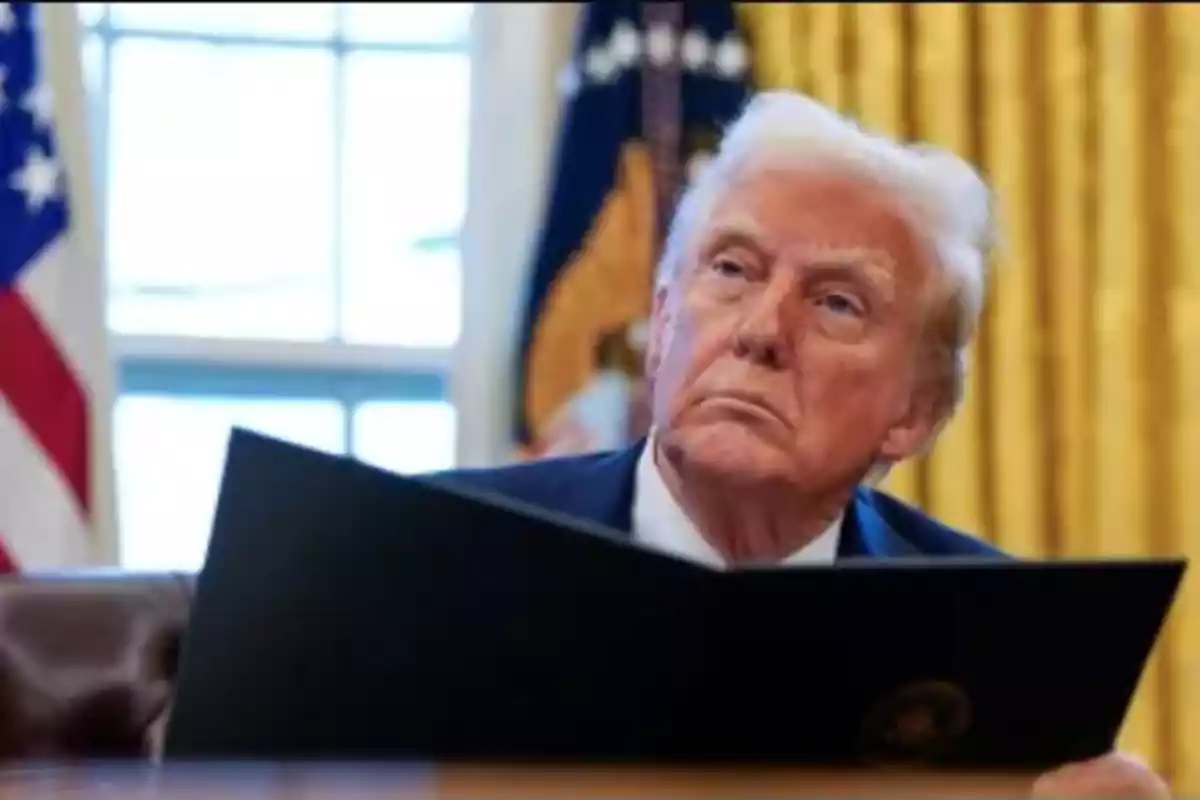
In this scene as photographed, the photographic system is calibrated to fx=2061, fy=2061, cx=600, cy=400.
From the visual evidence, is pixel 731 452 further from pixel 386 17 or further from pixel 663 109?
pixel 386 17

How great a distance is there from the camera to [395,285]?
2.91 m

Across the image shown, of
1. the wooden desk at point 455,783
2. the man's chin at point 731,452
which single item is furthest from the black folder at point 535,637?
the man's chin at point 731,452

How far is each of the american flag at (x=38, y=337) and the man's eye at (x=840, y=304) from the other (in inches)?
45.9

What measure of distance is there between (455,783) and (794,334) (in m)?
0.81

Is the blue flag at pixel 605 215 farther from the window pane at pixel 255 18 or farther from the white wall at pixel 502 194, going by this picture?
the window pane at pixel 255 18

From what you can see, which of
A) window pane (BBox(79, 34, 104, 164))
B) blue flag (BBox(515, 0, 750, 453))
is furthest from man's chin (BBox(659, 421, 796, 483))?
window pane (BBox(79, 34, 104, 164))

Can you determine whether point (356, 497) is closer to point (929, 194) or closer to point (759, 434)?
point (759, 434)

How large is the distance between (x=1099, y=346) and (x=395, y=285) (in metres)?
0.98

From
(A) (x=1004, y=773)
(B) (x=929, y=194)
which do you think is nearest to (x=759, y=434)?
(B) (x=929, y=194)

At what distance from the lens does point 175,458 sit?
2799 mm

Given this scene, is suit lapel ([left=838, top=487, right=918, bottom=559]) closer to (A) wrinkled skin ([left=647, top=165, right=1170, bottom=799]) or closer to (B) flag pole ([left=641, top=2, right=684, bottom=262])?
(A) wrinkled skin ([left=647, top=165, right=1170, bottom=799])

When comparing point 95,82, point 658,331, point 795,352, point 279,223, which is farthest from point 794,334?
point 95,82

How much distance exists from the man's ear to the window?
1.09 meters

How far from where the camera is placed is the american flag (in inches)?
97.4
